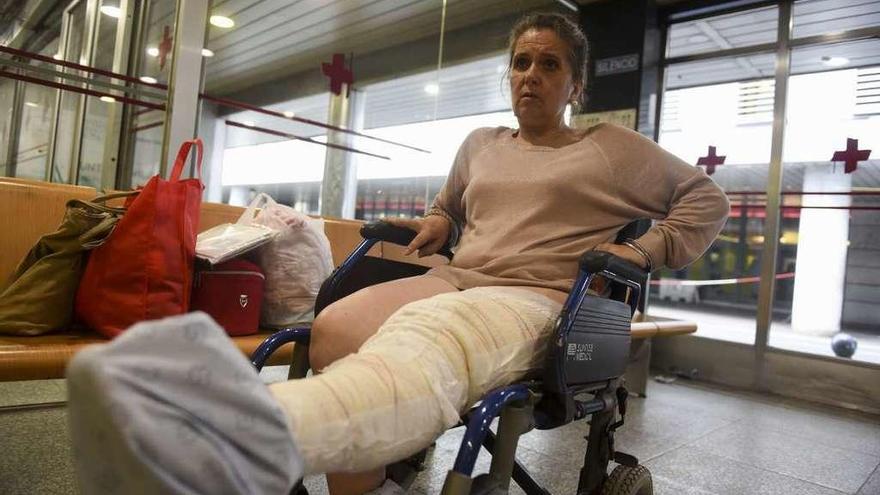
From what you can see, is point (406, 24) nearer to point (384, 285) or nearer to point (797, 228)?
point (797, 228)

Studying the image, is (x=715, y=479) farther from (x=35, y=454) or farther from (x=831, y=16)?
(x=831, y=16)

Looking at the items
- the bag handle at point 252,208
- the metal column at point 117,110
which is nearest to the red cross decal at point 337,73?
the metal column at point 117,110

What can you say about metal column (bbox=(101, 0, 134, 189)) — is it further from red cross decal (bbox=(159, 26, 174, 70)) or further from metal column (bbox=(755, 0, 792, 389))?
metal column (bbox=(755, 0, 792, 389))

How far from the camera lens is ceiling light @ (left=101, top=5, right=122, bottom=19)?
3631mm

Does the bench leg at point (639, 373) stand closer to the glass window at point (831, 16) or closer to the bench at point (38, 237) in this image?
the bench at point (38, 237)

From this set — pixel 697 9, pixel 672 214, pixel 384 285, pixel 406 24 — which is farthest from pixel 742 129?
pixel 384 285

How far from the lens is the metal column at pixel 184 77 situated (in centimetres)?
257

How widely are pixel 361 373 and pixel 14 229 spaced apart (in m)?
1.34

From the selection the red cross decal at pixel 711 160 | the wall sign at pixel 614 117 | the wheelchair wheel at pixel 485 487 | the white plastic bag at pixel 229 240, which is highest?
the wall sign at pixel 614 117

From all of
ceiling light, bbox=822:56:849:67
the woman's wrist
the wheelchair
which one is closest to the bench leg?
the wheelchair

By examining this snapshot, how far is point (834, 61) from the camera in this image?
3.99 m

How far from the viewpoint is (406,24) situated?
458 centimetres

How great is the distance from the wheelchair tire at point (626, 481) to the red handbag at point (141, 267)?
105 cm

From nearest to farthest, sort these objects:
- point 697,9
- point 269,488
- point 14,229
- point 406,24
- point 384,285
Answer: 1. point 269,488
2. point 384,285
3. point 14,229
4. point 697,9
5. point 406,24
